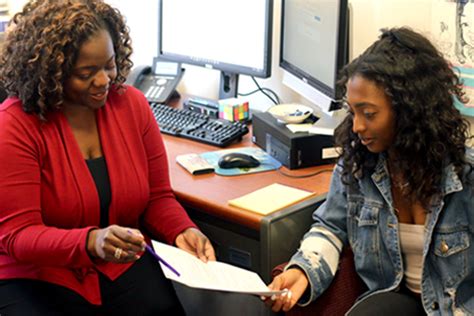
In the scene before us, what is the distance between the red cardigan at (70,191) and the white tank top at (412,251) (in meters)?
0.55

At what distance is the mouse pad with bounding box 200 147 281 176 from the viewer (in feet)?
6.30

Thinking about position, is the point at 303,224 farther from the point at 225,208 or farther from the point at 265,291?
the point at 265,291

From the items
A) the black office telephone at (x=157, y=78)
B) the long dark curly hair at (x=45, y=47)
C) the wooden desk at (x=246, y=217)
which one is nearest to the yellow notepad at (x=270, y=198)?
the wooden desk at (x=246, y=217)

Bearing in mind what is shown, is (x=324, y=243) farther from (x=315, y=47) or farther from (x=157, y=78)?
(x=157, y=78)

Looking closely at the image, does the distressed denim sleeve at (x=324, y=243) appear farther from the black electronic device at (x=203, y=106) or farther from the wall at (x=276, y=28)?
the black electronic device at (x=203, y=106)

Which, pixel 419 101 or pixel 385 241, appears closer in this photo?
pixel 419 101

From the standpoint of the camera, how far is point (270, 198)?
1.72m

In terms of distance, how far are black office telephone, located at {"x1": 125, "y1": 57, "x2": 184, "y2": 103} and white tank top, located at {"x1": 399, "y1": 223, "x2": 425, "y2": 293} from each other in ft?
4.31

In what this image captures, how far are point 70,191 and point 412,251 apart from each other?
80 cm

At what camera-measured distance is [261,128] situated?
81.2 inches

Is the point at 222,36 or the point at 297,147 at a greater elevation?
the point at 222,36

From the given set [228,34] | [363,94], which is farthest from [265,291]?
[228,34]

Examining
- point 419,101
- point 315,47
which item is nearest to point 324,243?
point 419,101

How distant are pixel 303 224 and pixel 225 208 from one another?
20 centimetres
